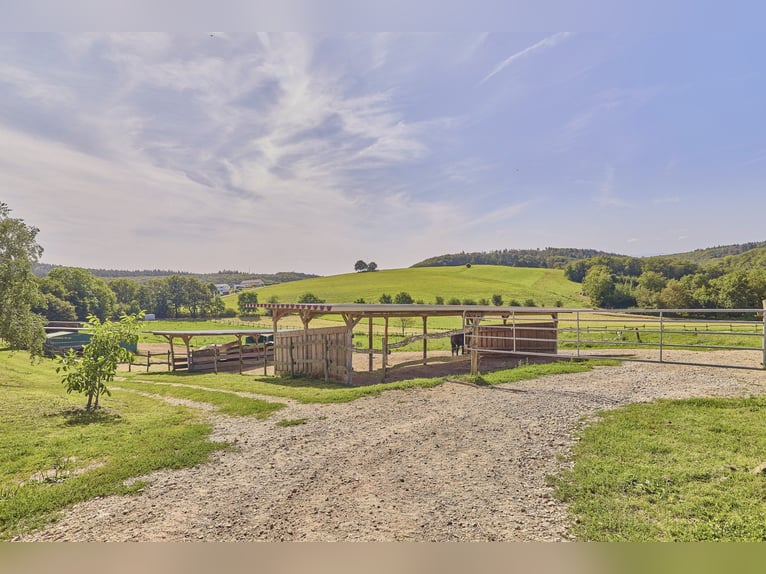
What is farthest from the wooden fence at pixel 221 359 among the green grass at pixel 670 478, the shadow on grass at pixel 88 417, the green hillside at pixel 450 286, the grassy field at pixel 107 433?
the green hillside at pixel 450 286

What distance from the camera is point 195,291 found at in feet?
243

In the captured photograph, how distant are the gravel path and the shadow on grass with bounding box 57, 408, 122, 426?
2.68m

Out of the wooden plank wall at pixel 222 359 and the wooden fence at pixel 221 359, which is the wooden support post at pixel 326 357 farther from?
the wooden plank wall at pixel 222 359

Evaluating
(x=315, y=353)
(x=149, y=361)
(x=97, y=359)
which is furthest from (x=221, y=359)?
(x=97, y=359)

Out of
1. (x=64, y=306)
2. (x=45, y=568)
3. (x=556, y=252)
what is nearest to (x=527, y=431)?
(x=45, y=568)

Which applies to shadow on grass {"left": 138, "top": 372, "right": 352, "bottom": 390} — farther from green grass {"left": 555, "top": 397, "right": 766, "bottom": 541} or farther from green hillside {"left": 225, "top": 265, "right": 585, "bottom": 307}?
green hillside {"left": 225, "top": 265, "right": 585, "bottom": 307}

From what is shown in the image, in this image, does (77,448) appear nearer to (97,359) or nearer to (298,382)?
(97,359)

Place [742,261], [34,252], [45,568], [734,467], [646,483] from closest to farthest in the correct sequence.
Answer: [45,568] < [646,483] < [734,467] < [34,252] < [742,261]

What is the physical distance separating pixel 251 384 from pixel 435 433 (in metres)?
8.66

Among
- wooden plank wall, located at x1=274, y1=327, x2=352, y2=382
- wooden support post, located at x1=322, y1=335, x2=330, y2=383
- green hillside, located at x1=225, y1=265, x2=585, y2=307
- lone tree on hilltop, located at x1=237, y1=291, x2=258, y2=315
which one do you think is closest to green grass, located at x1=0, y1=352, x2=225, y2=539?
wooden support post, located at x1=322, y1=335, x2=330, y2=383

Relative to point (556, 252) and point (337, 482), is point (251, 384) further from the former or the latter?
point (556, 252)

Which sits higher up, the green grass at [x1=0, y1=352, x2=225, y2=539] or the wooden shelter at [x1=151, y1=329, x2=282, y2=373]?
the green grass at [x1=0, y1=352, x2=225, y2=539]

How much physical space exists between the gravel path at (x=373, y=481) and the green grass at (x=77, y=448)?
0.35 meters

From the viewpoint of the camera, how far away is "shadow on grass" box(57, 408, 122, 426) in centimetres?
810
